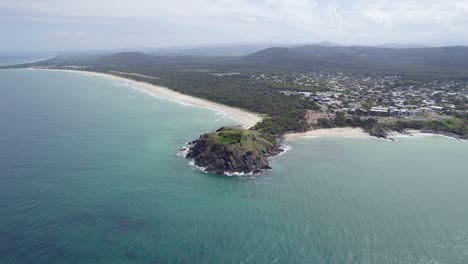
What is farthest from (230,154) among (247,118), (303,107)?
(303,107)

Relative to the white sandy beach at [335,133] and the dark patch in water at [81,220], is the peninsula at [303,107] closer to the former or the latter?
the white sandy beach at [335,133]

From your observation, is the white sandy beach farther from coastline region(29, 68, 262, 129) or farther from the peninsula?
coastline region(29, 68, 262, 129)

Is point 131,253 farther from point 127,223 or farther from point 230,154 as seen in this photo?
point 230,154

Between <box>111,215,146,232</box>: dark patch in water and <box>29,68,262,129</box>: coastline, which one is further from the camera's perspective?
<box>29,68,262,129</box>: coastline

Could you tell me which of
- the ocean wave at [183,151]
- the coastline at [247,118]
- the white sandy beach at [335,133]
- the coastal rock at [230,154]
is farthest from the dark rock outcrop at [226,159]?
the white sandy beach at [335,133]

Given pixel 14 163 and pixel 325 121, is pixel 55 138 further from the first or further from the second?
pixel 325 121

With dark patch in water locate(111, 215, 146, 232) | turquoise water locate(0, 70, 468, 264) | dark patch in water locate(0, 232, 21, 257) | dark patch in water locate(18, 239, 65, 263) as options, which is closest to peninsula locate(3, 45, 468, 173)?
turquoise water locate(0, 70, 468, 264)
